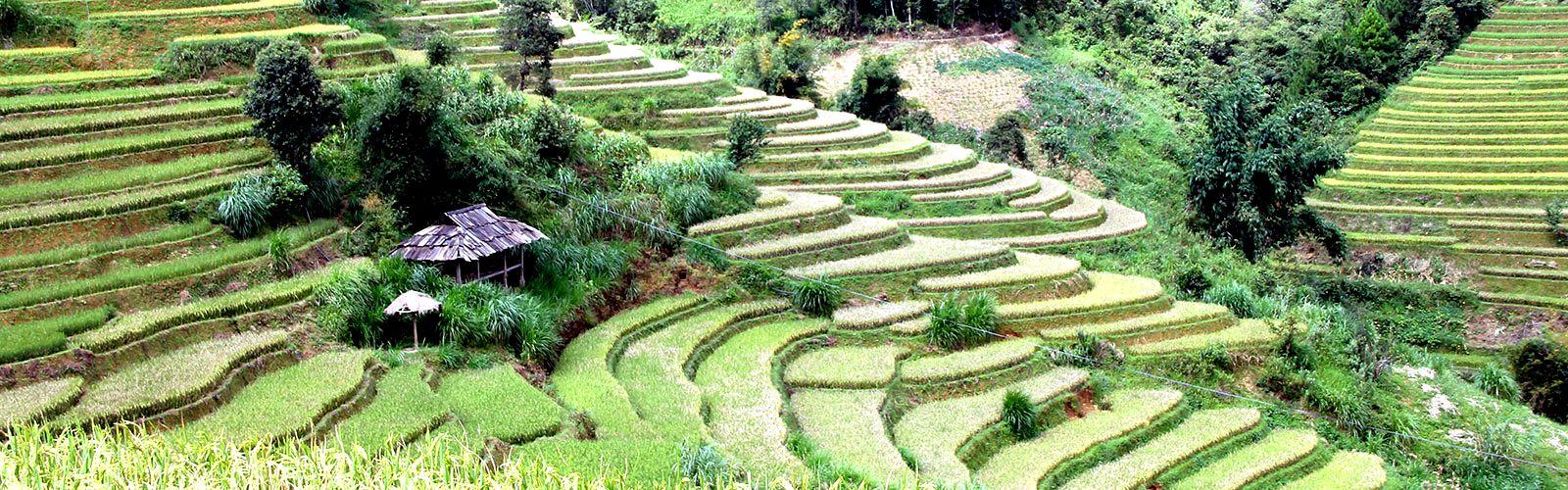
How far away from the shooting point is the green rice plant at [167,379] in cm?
1113

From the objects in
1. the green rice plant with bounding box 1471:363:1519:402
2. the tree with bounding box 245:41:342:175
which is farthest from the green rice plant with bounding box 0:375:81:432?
the green rice plant with bounding box 1471:363:1519:402

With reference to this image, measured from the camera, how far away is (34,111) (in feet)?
55.3

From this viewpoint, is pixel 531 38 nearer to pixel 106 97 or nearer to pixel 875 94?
pixel 106 97

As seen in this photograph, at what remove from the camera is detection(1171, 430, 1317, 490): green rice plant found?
558 inches

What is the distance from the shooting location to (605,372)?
14.5 metres

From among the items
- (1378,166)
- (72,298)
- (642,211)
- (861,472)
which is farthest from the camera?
(1378,166)

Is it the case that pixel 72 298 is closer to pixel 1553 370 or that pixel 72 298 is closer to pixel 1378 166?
pixel 1553 370

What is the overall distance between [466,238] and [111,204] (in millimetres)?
3993

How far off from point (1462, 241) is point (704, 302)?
19.2m

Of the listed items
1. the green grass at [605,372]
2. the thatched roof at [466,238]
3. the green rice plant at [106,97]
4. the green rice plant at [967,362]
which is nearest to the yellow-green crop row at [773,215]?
the green grass at [605,372]

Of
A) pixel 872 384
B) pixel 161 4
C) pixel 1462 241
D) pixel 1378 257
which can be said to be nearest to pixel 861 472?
pixel 872 384

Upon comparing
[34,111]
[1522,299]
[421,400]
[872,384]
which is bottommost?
[1522,299]

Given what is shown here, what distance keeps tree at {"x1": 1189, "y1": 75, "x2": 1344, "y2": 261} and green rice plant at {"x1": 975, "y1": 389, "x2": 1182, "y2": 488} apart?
1008 cm

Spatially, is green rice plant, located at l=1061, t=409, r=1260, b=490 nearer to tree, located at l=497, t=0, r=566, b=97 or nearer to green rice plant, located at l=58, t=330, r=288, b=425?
green rice plant, located at l=58, t=330, r=288, b=425
